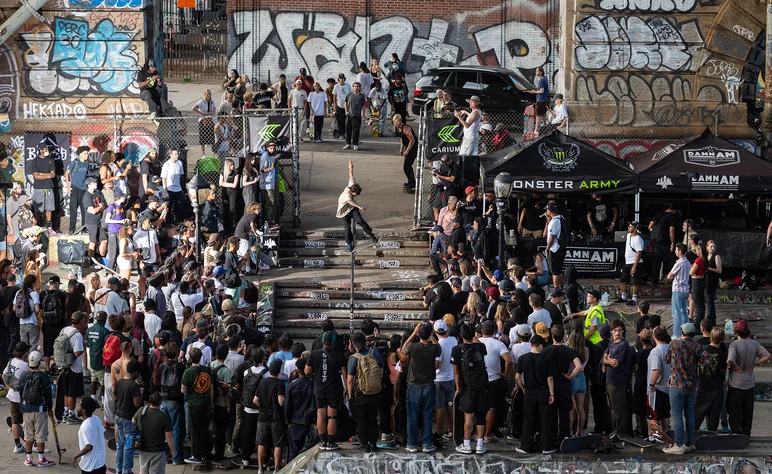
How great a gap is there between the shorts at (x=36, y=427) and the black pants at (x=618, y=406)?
7.37 meters

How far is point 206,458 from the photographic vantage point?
16328 mm

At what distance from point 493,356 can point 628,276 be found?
7455 millimetres

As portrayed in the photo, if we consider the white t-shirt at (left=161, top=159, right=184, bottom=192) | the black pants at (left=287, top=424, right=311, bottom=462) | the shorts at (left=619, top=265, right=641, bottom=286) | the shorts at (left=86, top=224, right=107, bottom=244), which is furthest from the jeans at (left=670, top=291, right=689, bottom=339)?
the shorts at (left=86, top=224, right=107, bottom=244)

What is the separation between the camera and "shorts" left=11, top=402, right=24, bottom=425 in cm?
1648

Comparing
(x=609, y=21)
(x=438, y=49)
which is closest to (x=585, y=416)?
(x=609, y=21)

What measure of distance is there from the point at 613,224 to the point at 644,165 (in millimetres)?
1237

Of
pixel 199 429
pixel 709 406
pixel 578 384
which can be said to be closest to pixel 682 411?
pixel 709 406

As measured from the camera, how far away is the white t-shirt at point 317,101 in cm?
3083

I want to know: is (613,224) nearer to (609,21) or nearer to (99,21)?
(609,21)

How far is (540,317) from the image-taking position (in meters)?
17.0

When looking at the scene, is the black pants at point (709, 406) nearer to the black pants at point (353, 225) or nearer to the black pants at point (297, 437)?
the black pants at point (297, 437)

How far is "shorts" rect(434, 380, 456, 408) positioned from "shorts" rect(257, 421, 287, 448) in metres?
1.99

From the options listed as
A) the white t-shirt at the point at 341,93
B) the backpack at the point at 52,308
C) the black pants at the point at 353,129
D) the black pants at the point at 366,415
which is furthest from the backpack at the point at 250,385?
the white t-shirt at the point at 341,93

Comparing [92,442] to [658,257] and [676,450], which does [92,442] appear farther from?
[658,257]
